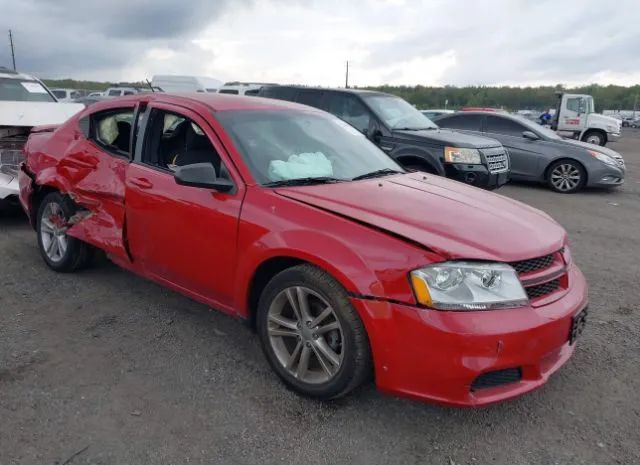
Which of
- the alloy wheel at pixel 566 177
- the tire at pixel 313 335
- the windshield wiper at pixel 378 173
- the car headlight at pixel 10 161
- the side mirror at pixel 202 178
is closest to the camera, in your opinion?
the tire at pixel 313 335

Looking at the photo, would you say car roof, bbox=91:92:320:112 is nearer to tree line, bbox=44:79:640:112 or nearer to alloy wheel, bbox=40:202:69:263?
alloy wheel, bbox=40:202:69:263

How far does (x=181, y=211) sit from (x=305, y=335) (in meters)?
1.19

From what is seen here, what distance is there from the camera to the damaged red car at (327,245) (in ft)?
8.23

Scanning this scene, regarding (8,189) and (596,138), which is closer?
(8,189)

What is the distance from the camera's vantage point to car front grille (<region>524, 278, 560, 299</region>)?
268 cm

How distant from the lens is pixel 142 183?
374 cm

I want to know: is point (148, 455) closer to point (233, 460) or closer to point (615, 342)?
point (233, 460)

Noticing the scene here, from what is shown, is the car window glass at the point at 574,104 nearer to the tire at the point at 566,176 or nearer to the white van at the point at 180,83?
the tire at the point at 566,176

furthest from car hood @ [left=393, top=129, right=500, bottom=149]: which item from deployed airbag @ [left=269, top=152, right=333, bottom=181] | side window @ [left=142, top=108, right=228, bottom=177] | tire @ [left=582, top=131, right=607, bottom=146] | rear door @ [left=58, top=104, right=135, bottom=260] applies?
tire @ [left=582, top=131, right=607, bottom=146]

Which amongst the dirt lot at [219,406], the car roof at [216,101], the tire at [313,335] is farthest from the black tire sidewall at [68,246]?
the tire at [313,335]

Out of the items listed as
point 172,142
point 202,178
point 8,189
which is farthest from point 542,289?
point 8,189

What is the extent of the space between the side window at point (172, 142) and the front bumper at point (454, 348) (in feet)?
6.07

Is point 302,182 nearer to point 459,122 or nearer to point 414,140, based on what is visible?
point 414,140

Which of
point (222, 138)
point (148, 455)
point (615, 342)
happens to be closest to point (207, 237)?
point (222, 138)
